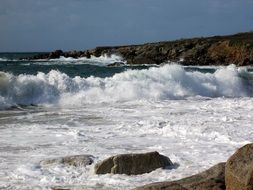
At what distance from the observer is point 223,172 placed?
→ 249 inches

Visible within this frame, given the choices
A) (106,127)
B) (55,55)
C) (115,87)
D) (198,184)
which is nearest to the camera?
(198,184)

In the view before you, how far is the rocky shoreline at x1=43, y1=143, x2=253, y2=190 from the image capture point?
5.52 metres

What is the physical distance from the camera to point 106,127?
42.9 feet

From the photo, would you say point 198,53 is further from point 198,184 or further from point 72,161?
point 198,184

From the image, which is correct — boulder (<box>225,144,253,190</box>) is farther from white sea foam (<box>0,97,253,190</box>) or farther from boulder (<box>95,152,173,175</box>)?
boulder (<box>95,152,173,175</box>)

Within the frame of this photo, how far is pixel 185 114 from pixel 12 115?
5.45 metres


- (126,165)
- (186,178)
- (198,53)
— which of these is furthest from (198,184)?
(198,53)

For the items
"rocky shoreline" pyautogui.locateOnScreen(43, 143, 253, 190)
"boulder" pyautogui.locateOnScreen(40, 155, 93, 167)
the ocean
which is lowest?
the ocean

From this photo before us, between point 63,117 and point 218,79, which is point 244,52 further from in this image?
point 63,117

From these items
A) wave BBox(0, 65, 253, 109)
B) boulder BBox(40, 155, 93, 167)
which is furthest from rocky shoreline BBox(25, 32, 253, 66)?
boulder BBox(40, 155, 93, 167)

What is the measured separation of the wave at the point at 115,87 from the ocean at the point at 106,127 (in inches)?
1.8

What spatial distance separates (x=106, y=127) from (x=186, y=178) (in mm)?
6901

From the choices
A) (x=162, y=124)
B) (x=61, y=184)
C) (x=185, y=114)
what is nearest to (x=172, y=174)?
(x=61, y=184)

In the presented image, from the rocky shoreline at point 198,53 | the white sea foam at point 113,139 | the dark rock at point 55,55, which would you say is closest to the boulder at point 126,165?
the white sea foam at point 113,139
